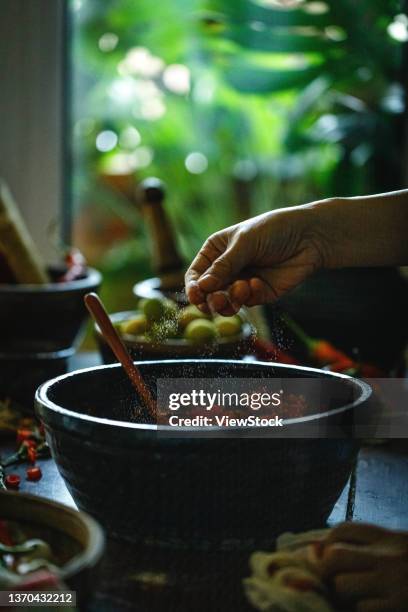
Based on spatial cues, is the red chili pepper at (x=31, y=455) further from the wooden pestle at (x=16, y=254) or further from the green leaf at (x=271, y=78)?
the green leaf at (x=271, y=78)

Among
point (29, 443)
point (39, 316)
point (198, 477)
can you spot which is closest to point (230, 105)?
point (39, 316)

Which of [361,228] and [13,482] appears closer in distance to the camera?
[13,482]

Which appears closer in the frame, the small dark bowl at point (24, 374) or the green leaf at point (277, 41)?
the small dark bowl at point (24, 374)

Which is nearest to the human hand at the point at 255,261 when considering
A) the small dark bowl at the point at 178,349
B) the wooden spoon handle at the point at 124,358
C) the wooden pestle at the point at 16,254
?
the wooden spoon handle at the point at 124,358

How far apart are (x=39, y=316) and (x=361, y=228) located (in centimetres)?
60

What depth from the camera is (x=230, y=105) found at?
254 centimetres

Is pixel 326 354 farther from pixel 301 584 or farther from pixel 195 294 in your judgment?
pixel 301 584

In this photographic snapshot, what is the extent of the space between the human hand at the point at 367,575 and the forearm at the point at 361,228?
1.69ft

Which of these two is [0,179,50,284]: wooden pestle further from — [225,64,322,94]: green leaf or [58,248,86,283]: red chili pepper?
[225,64,322,94]: green leaf

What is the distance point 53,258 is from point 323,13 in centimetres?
95

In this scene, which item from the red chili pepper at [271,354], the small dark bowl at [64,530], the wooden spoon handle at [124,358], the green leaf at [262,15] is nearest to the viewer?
the small dark bowl at [64,530]

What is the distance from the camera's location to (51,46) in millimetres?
2346

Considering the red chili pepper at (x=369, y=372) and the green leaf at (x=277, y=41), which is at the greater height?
the green leaf at (x=277, y=41)

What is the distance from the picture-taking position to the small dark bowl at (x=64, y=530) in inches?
26.5
